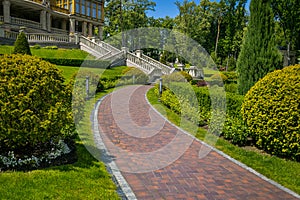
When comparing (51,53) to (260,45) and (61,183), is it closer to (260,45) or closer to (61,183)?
(260,45)

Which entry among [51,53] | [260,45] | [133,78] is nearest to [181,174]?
[260,45]

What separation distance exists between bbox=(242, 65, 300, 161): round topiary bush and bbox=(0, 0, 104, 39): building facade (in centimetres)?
3135

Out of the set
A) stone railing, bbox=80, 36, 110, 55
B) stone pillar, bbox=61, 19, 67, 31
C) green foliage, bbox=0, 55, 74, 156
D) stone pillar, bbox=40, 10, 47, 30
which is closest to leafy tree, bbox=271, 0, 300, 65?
stone railing, bbox=80, 36, 110, 55

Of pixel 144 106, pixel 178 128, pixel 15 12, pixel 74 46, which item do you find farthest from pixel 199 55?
pixel 178 128

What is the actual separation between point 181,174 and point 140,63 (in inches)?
1077

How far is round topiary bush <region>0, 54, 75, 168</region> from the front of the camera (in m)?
5.68

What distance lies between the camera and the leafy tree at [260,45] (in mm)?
12297

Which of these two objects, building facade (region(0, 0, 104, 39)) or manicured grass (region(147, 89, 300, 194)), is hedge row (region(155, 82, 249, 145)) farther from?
building facade (region(0, 0, 104, 39))

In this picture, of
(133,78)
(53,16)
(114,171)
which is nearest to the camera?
(114,171)

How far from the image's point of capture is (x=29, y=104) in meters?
5.84

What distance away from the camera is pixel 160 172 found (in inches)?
246

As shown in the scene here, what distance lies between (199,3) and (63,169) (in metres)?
56.5

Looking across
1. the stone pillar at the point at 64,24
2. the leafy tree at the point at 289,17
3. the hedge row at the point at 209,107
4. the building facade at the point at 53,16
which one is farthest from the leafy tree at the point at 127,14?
the hedge row at the point at 209,107

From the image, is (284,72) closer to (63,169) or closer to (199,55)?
(63,169)
